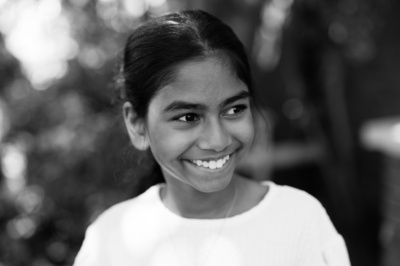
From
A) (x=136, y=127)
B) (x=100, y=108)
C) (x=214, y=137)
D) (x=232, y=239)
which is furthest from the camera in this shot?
(x=100, y=108)

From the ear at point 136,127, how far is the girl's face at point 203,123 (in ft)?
0.36

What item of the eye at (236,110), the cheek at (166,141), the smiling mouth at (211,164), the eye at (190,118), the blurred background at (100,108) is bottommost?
the blurred background at (100,108)

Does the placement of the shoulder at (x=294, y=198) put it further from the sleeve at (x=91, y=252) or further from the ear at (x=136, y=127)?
the sleeve at (x=91, y=252)

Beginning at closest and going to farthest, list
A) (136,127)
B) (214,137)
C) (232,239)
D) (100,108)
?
(214,137) < (232,239) < (136,127) < (100,108)

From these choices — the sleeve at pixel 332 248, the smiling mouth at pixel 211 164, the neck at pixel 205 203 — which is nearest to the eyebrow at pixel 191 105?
the smiling mouth at pixel 211 164

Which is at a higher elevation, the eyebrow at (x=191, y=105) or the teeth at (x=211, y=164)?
the eyebrow at (x=191, y=105)

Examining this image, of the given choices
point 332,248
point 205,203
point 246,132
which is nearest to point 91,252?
Result: point 205,203

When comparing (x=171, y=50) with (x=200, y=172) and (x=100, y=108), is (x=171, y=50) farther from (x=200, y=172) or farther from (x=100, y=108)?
(x=100, y=108)

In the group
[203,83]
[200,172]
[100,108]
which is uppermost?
[203,83]

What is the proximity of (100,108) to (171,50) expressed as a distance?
1.74 metres

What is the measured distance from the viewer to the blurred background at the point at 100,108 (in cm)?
309

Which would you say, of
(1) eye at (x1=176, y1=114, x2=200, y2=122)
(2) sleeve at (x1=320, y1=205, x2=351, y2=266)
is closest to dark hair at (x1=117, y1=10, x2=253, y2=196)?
(1) eye at (x1=176, y1=114, x2=200, y2=122)

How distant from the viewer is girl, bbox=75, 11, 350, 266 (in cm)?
162

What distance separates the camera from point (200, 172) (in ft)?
5.46
